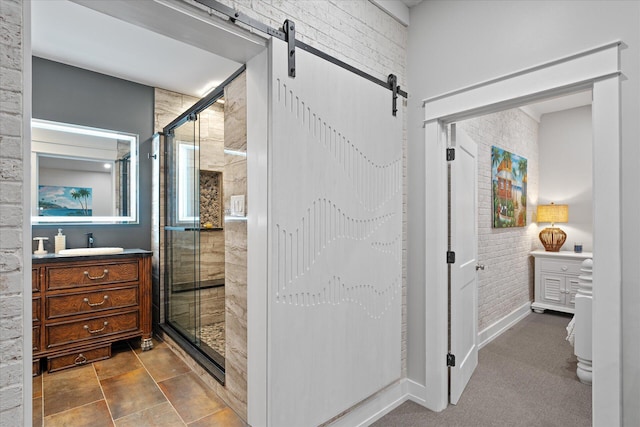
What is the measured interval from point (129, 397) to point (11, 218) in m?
1.93

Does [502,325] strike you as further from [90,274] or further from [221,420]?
[90,274]

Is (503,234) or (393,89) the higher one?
(393,89)

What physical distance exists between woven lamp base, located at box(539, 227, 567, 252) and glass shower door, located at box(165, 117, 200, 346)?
15.5ft

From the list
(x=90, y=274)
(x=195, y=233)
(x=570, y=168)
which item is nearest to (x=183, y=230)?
(x=195, y=233)

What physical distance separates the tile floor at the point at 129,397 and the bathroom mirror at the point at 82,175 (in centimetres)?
144

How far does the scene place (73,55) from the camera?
121 inches

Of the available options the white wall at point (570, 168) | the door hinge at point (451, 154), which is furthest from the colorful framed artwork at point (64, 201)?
the white wall at point (570, 168)

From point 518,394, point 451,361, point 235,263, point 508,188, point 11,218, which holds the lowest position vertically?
point 518,394

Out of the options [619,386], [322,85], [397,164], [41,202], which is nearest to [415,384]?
[619,386]

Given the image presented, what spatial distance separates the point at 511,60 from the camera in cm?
201

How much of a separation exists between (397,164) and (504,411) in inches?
73.3

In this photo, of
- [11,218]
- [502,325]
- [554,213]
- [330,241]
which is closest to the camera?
[11,218]

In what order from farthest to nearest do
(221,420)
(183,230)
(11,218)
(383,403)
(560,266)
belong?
1. (560,266)
2. (183,230)
3. (383,403)
4. (221,420)
5. (11,218)

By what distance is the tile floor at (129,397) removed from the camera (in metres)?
2.15
